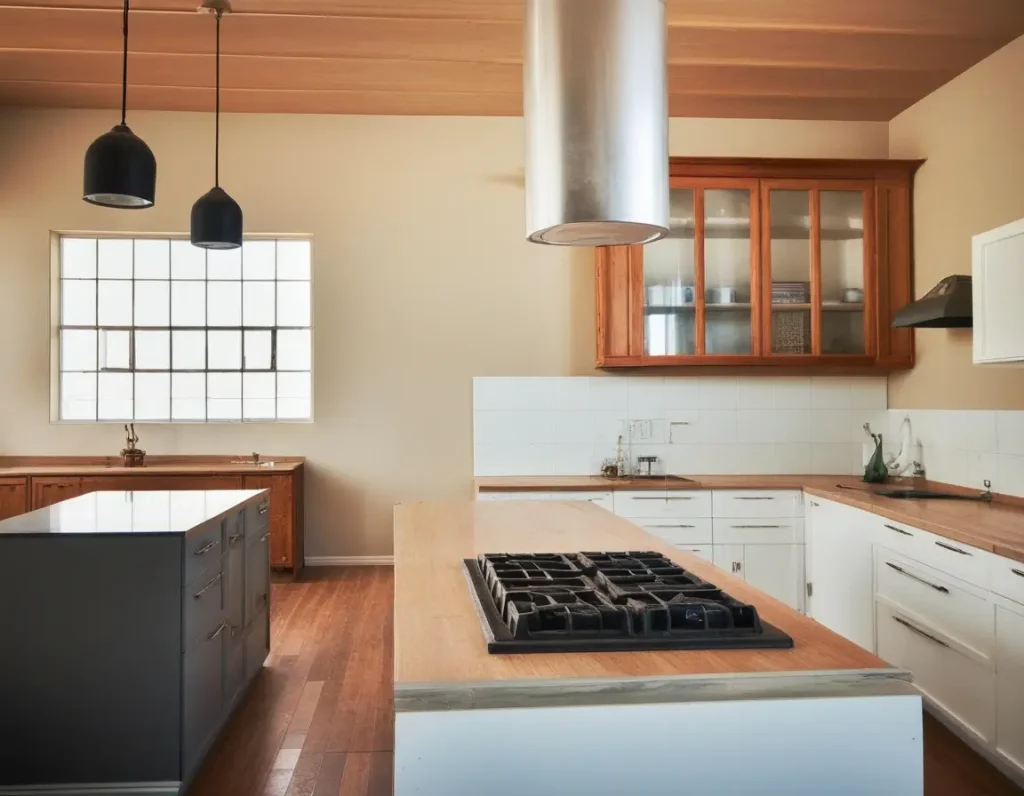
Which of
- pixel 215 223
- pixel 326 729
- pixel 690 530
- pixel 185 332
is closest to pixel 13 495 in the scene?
pixel 185 332

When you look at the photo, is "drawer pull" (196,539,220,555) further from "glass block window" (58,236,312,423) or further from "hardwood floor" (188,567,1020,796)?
"glass block window" (58,236,312,423)

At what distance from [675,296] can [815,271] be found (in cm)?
85

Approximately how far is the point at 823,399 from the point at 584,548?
11.9 ft

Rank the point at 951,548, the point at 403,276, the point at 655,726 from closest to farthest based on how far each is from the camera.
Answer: the point at 655,726 < the point at 951,548 < the point at 403,276

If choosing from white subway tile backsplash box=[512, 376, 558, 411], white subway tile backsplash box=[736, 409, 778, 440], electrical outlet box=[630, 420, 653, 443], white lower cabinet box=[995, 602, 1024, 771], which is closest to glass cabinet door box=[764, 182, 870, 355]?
white subway tile backsplash box=[736, 409, 778, 440]

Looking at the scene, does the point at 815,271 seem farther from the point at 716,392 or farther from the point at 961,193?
the point at 716,392

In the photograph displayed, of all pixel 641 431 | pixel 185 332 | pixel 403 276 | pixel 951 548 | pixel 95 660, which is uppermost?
pixel 403 276

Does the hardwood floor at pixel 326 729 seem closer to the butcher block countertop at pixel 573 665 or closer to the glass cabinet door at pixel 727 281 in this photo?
the butcher block countertop at pixel 573 665

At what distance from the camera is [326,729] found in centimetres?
330

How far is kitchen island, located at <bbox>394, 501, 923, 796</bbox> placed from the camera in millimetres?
1421

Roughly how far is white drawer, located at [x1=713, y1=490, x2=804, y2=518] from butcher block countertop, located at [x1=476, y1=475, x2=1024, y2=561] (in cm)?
4

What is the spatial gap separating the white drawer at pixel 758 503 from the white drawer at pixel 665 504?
0.08m

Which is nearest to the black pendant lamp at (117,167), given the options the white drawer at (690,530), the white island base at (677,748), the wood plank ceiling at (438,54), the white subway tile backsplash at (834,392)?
the wood plank ceiling at (438,54)

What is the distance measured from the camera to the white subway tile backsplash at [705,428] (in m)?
5.74
